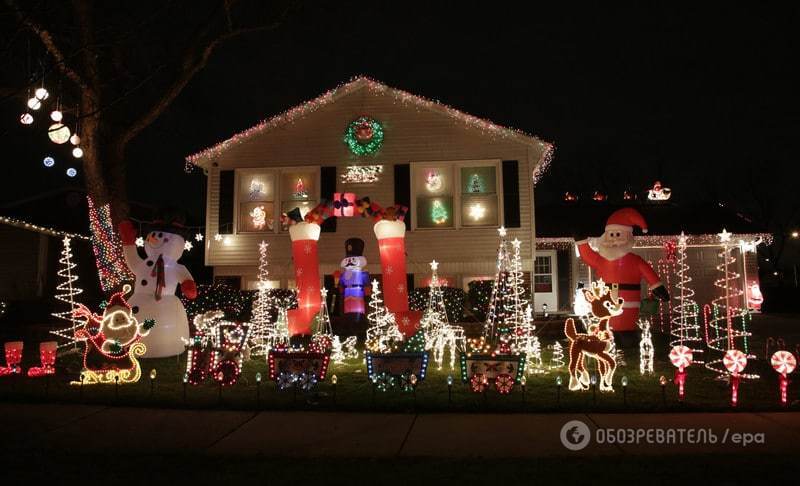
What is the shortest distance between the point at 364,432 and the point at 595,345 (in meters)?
3.61

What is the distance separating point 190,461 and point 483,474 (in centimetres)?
251

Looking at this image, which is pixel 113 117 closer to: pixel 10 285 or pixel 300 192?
pixel 300 192

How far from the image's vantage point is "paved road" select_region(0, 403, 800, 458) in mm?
5688

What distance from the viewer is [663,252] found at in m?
20.3

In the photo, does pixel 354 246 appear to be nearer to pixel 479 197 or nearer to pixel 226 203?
pixel 479 197

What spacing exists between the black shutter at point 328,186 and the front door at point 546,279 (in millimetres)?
7509

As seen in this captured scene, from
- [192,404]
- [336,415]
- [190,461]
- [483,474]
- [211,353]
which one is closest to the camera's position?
[483,474]

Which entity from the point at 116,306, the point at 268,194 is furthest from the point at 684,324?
the point at 268,194

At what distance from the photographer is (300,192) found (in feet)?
59.2

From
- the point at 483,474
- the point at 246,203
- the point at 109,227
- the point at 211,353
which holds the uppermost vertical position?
the point at 246,203

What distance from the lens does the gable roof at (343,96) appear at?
1722 centimetres

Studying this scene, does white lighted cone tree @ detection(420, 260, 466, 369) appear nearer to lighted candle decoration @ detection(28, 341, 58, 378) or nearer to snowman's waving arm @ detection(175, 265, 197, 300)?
snowman's waving arm @ detection(175, 265, 197, 300)

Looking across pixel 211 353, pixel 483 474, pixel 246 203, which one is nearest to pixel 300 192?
pixel 246 203

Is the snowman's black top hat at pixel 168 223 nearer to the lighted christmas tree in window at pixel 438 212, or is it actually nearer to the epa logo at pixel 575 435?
the lighted christmas tree in window at pixel 438 212
